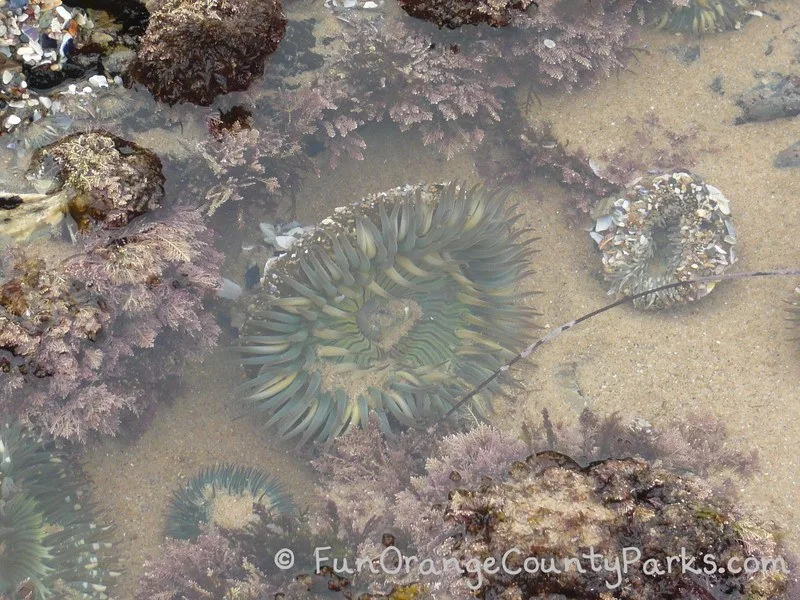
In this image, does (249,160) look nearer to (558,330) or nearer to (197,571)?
(558,330)

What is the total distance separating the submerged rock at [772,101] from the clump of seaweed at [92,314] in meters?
4.98

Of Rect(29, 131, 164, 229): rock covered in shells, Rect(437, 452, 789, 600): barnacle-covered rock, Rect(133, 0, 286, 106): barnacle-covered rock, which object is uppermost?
Rect(133, 0, 286, 106): barnacle-covered rock

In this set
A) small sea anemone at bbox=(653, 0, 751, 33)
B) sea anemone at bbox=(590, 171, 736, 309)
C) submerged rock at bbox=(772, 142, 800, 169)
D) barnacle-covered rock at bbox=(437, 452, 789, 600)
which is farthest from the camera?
small sea anemone at bbox=(653, 0, 751, 33)

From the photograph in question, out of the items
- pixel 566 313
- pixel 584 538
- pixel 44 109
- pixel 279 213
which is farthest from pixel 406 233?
pixel 44 109

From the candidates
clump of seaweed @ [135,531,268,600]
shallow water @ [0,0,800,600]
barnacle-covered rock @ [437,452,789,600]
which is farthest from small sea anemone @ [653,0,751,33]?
clump of seaweed @ [135,531,268,600]

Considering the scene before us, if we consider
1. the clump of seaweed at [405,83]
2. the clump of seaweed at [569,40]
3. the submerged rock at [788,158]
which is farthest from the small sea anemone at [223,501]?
the submerged rock at [788,158]

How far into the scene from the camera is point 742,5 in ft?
19.7

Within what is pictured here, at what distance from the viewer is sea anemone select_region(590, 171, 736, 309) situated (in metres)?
5.28

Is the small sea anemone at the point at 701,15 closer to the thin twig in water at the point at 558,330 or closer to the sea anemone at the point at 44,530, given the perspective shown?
the thin twig in water at the point at 558,330

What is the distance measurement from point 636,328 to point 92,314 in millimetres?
4171

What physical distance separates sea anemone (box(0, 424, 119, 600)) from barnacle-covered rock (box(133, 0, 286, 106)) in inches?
104

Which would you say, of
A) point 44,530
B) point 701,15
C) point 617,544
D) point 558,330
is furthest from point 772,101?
point 44,530

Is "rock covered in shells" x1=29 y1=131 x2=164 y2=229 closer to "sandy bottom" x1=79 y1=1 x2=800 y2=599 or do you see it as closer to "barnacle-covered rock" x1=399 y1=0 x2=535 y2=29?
"sandy bottom" x1=79 y1=1 x2=800 y2=599

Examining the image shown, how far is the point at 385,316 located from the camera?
16.2 feet
